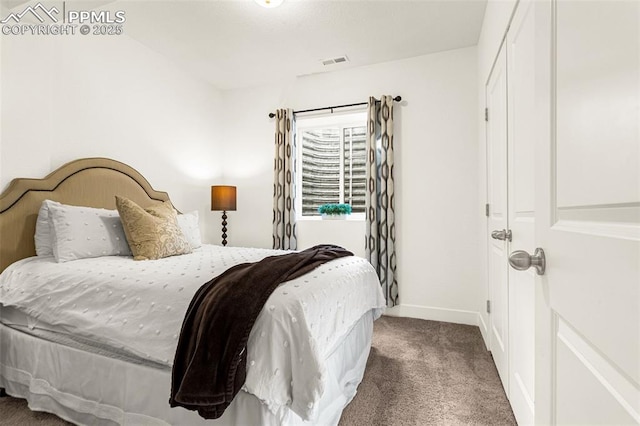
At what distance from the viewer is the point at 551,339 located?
2.28ft

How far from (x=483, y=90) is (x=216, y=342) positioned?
2.91m

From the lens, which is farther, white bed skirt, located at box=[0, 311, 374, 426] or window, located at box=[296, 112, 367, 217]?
window, located at box=[296, 112, 367, 217]

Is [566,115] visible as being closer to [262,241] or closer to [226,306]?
[226,306]

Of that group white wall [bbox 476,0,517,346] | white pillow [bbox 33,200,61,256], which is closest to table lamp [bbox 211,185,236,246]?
white pillow [bbox 33,200,61,256]

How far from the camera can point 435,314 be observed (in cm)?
338

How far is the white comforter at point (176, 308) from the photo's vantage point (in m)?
1.23

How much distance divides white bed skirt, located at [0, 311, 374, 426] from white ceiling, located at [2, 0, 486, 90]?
6.97 feet

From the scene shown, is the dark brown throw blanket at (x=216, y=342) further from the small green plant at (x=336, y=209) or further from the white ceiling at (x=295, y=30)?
the small green plant at (x=336, y=209)

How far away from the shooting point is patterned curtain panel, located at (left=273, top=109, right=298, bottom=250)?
391cm

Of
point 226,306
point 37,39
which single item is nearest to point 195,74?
point 37,39

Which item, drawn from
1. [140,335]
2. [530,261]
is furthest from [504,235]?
[140,335]

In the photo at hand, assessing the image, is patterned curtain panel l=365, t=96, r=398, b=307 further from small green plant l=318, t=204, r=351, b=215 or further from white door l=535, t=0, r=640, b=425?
white door l=535, t=0, r=640, b=425

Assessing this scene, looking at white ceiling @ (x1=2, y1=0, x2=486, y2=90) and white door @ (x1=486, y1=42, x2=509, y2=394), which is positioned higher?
white ceiling @ (x1=2, y1=0, x2=486, y2=90)

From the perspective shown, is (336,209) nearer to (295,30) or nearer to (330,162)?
(330,162)
